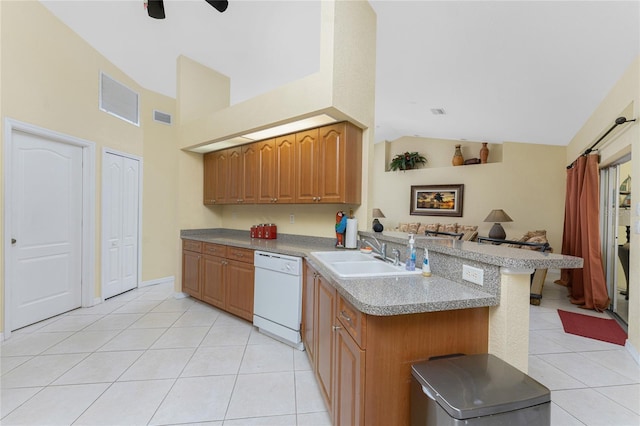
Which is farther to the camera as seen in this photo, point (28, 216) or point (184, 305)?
point (184, 305)

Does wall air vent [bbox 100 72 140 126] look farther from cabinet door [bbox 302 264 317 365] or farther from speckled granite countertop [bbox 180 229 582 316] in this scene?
speckled granite countertop [bbox 180 229 582 316]

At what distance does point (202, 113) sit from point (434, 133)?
5.50 m

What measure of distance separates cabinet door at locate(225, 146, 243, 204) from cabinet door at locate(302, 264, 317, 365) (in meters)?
1.80

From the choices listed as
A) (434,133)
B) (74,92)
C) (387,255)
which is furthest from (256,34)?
(434,133)

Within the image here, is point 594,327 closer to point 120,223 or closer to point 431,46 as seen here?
point 431,46

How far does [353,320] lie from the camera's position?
1322mm

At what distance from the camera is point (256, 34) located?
3184mm

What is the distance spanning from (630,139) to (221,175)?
4.62 meters

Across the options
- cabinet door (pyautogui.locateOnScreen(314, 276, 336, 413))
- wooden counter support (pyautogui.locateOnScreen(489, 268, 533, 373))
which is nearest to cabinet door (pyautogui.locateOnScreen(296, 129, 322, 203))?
cabinet door (pyautogui.locateOnScreen(314, 276, 336, 413))

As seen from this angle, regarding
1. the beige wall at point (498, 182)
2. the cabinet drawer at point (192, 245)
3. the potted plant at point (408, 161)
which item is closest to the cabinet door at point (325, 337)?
the cabinet drawer at point (192, 245)

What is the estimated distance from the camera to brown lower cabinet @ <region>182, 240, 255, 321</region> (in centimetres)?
309

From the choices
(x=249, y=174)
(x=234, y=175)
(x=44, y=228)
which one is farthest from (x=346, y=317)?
(x=44, y=228)

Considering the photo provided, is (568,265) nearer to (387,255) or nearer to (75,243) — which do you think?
(387,255)

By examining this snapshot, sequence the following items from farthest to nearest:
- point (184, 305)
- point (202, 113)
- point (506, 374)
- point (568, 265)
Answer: point (202, 113)
point (184, 305)
point (568, 265)
point (506, 374)
